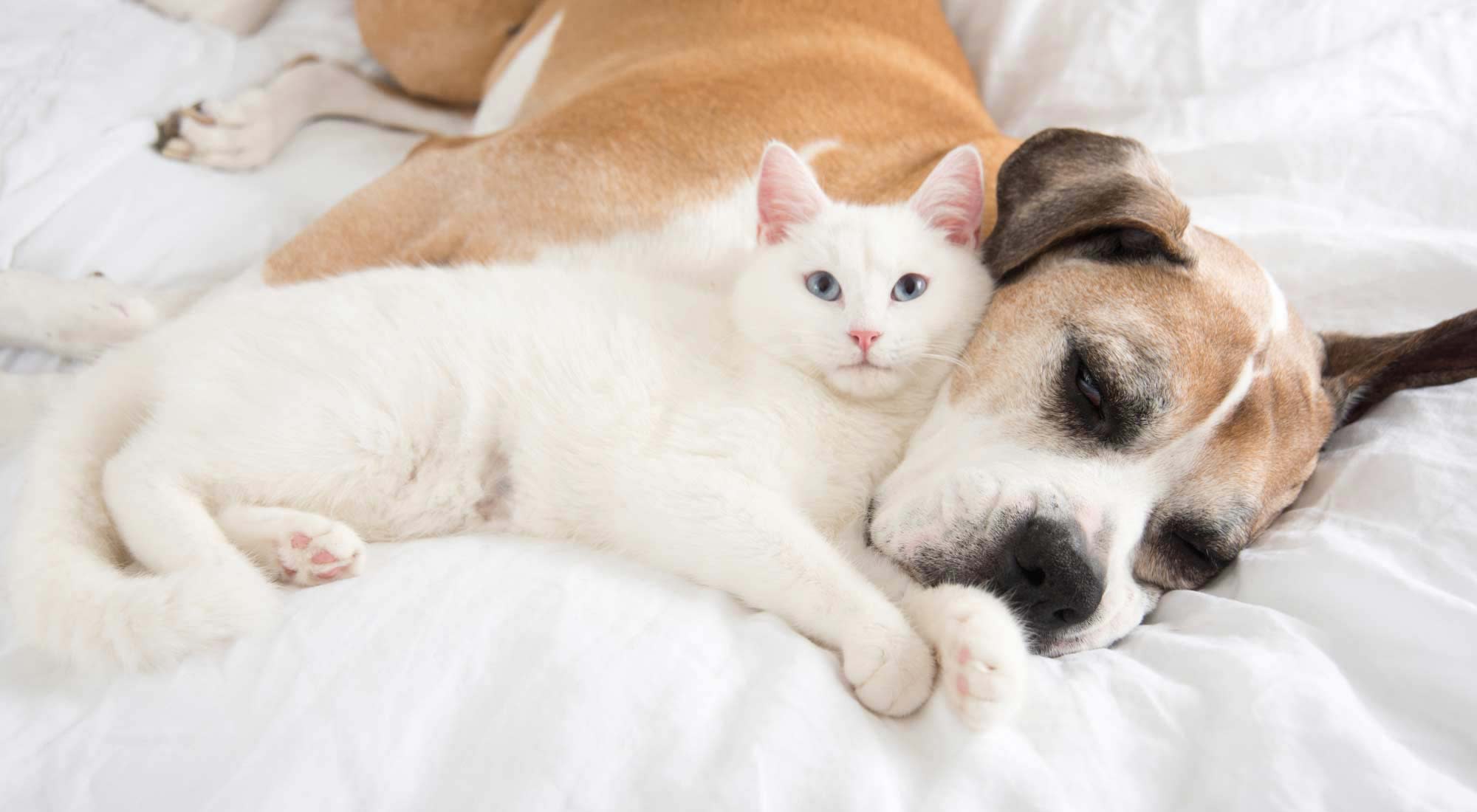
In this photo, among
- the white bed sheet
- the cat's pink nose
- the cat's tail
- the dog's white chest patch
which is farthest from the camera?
the dog's white chest patch

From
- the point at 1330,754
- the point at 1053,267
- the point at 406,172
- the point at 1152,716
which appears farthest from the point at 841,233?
the point at 406,172

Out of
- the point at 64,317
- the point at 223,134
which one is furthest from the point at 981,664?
the point at 223,134

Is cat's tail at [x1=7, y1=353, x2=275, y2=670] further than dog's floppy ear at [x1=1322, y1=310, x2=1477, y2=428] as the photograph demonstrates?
No

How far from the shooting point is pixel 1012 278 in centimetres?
182

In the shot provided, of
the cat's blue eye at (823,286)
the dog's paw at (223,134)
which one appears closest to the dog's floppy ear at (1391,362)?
the cat's blue eye at (823,286)

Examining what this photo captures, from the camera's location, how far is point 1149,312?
62.6 inches

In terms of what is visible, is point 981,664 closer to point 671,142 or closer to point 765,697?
point 765,697

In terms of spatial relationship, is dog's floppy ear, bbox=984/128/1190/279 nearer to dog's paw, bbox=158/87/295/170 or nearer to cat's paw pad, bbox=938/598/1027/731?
cat's paw pad, bbox=938/598/1027/731

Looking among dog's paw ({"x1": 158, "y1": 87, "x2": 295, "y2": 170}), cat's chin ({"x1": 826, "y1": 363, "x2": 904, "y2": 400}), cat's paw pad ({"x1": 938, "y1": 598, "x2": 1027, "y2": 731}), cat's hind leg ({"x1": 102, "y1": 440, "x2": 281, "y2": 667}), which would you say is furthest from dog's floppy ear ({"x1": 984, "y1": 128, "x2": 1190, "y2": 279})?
dog's paw ({"x1": 158, "y1": 87, "x2": 295, "y2": 170})

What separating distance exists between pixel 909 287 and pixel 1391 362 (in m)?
0.91

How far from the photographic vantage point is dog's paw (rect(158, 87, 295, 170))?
2.79 m

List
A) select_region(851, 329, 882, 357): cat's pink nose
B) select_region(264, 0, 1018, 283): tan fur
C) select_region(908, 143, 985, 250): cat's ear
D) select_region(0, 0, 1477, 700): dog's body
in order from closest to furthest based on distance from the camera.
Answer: select_region(0, 0, 1477, 700): dog's body
select_region(851, 329, 882, 357): cat's pink nose
select_region(908, 143, 985, 250): cat's ear
select_region(264, 0, 1018, 283): tan fur

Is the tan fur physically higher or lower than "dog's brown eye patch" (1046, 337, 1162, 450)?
higher

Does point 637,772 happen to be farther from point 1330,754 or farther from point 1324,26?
point 1324,26
